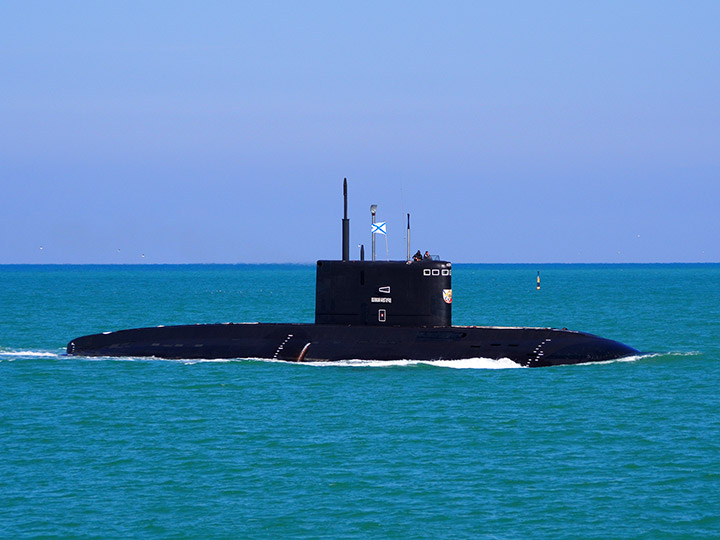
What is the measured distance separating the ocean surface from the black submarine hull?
455 mm

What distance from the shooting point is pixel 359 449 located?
948 inches

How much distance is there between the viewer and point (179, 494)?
20156 millimetres

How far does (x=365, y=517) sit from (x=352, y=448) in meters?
5.53

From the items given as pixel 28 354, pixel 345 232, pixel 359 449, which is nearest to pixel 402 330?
pixel 345 232

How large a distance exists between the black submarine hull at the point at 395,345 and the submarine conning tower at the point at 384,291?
0.38 metres

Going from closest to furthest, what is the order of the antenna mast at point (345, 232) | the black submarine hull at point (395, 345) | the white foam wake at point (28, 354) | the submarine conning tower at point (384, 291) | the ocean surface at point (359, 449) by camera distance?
the ocean surface at point (359, 449)
the black submarine hull at point (395, 345)
the submarine conning tower at point (384, 291)
the antenna mast at point (345, 232)
the white foam wake at point (28, 354)

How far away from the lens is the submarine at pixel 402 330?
119 feet

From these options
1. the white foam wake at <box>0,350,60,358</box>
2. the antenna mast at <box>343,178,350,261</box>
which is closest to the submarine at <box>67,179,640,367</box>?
the antenna mast at <box>343,178,350,261</box>

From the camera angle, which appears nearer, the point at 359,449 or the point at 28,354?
the point at 359,449

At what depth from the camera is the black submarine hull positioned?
118 ft

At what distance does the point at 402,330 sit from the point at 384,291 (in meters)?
1.48

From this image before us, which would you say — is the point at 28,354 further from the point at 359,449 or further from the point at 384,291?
the point at 359,449

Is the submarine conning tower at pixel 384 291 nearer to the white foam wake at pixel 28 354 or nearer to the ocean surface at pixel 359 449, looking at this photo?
the ocean surface at pixel 359 449

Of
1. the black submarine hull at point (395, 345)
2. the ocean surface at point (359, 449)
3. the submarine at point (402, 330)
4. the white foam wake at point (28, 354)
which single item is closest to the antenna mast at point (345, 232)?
the submarine at point (402, 330)
